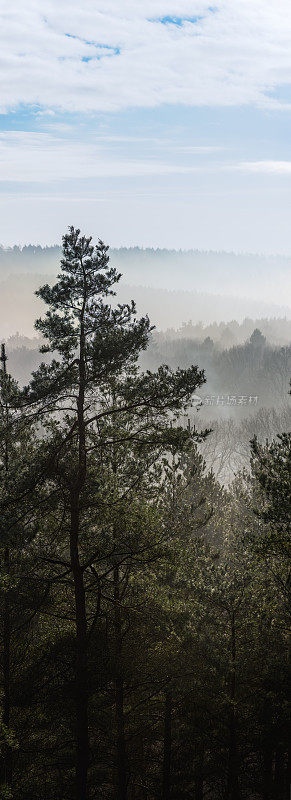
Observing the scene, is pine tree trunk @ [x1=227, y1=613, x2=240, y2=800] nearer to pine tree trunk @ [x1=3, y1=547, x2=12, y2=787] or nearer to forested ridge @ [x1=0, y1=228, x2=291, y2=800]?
forested ridge @ [x1=0, y1=228, x2=291, y2=800]

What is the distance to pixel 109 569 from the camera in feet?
38.2

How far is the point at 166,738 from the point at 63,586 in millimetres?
4418

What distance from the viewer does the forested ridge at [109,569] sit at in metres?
10.5

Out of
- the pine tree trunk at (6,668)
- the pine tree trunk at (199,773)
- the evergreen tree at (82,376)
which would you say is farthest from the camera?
the pine tree trunk at (199,773)

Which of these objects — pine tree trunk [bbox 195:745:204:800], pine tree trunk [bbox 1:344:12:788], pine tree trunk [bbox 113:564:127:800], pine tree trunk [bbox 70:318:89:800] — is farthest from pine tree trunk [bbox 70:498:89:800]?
pine tree trunk [bbox 195:745:204:800]

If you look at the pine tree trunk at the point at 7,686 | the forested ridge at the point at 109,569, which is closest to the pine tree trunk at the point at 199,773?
the forested ridge at the point at 109,569

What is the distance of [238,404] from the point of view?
10188cm

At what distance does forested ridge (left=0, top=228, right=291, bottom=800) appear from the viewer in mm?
10477

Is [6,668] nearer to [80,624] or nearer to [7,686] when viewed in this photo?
[7,686]

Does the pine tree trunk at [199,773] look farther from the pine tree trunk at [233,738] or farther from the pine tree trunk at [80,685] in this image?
the pine tree trunk at [80,685]

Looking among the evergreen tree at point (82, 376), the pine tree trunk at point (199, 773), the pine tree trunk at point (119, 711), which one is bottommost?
the pine tree trunk at point (199, 773)

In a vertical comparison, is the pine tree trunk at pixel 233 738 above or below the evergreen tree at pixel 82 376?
below

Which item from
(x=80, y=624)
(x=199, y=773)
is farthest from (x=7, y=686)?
(x=199, y=773)

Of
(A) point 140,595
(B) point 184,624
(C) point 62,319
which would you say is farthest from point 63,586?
(C) point 62,319
